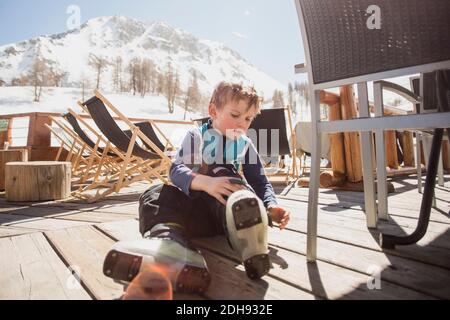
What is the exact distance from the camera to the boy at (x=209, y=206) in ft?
2.78

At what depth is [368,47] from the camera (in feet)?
3.16

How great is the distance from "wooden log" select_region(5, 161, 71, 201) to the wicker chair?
8.70 feet

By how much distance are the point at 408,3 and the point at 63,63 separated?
123672 mm

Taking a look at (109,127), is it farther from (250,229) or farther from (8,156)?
(250,229)

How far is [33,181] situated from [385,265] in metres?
2.97

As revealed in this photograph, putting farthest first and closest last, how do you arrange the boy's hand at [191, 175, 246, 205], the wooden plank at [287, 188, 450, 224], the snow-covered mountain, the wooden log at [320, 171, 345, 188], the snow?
the snow-covered mountain < the snow < the wooden log at [320, 171, 345, 188] < the wooden plank at [287, 188, 450, 224] < the boy's hand at [191, 175, 246, 205]

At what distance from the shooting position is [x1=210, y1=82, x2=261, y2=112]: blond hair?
1312mm

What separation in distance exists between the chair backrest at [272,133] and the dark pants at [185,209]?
2408 millimetres

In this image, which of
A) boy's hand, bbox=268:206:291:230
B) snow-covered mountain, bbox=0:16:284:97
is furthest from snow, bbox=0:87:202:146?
boy's hand, bbox=268:206:291:230

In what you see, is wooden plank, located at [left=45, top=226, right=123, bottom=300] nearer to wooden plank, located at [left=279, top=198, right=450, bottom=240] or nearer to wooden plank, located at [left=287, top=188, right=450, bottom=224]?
wooden plank, located at [left=279, top=198, right=450, bottom=240]

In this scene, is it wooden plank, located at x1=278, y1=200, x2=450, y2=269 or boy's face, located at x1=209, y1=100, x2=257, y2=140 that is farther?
boy's face, located at x1=209, y1=100, x2=257, y2=140

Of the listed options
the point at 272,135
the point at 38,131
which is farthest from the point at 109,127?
the point at 38,131

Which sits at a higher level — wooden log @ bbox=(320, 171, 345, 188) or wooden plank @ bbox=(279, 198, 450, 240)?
wooden log @ bbox=(320, 171, 345, 188)
